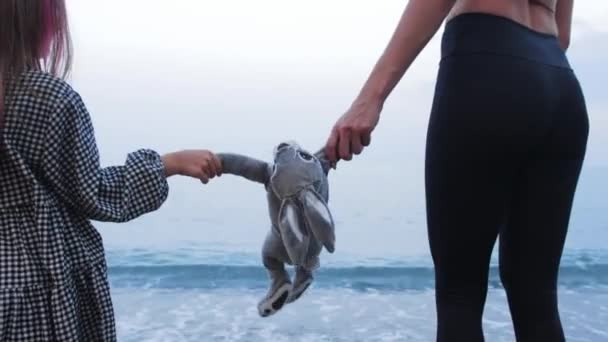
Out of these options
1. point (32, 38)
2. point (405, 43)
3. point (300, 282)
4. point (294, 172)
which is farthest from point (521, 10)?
point (32, 38)

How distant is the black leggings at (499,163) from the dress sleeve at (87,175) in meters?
0.36

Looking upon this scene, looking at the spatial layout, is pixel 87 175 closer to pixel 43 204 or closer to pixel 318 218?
pixel 43 204

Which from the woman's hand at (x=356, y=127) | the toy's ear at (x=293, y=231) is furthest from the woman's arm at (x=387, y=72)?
the toy's ear at (x=293, y=231)

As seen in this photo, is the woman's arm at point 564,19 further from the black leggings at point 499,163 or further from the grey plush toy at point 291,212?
the grey plush toy at point 291,212

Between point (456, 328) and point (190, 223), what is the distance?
13.3ft

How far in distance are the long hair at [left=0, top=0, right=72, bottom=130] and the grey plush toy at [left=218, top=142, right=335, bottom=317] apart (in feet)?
0.82

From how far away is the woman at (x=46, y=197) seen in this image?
865 millimetres

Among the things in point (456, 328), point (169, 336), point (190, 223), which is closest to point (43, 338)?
point (456, 328)

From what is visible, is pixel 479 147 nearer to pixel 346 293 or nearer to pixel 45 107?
pixel 45 107

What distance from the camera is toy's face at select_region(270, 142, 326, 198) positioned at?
3.46 ft

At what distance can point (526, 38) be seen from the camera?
0.93m

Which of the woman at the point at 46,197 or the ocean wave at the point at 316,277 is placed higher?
the woman at the point at 46,197

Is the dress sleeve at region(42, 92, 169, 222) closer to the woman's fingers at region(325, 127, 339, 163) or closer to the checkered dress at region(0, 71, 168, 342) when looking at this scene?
the checkered dress at region(0, 71, 168, 342)

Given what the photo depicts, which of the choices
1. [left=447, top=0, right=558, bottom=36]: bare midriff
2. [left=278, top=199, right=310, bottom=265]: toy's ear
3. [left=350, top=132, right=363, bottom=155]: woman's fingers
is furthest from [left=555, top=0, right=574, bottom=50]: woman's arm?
[left=278, top=199, right=310, bottom=265]: toy's ear
